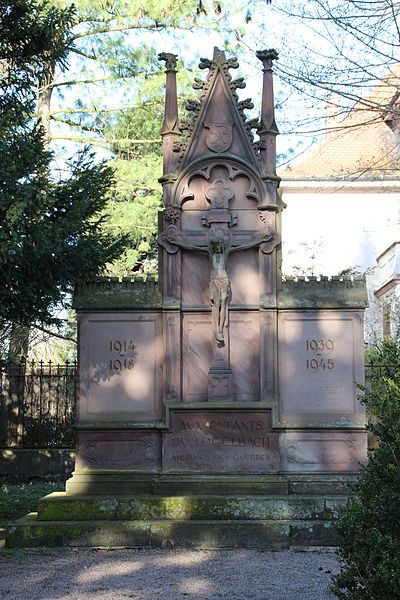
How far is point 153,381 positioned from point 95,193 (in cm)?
268

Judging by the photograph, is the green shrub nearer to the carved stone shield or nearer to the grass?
the carved stone shield

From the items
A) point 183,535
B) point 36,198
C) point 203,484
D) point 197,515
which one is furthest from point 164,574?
point 36,198

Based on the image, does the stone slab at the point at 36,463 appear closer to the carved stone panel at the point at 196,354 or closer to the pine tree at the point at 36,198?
the pine tree at the point at 36,198

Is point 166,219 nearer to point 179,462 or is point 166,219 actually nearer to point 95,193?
point 95,193

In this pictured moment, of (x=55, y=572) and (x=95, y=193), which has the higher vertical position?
(x=95, y=193)

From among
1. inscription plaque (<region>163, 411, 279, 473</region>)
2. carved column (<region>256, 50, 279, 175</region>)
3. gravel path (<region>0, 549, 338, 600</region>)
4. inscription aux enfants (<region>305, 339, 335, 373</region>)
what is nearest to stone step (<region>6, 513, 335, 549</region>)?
gravel path (<region>0, 549, 338, 600</region>)

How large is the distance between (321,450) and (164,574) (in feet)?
9.53

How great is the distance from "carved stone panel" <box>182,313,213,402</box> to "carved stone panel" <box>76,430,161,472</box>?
699 millimetres

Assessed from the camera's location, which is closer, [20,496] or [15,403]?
[20,496]

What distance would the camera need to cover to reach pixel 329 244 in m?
25.3

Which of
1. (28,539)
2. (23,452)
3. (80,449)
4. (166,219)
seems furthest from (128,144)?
(28,539)

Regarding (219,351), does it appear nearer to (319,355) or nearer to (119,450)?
(319,355)

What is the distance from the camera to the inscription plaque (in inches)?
383

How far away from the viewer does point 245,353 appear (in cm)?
1007
